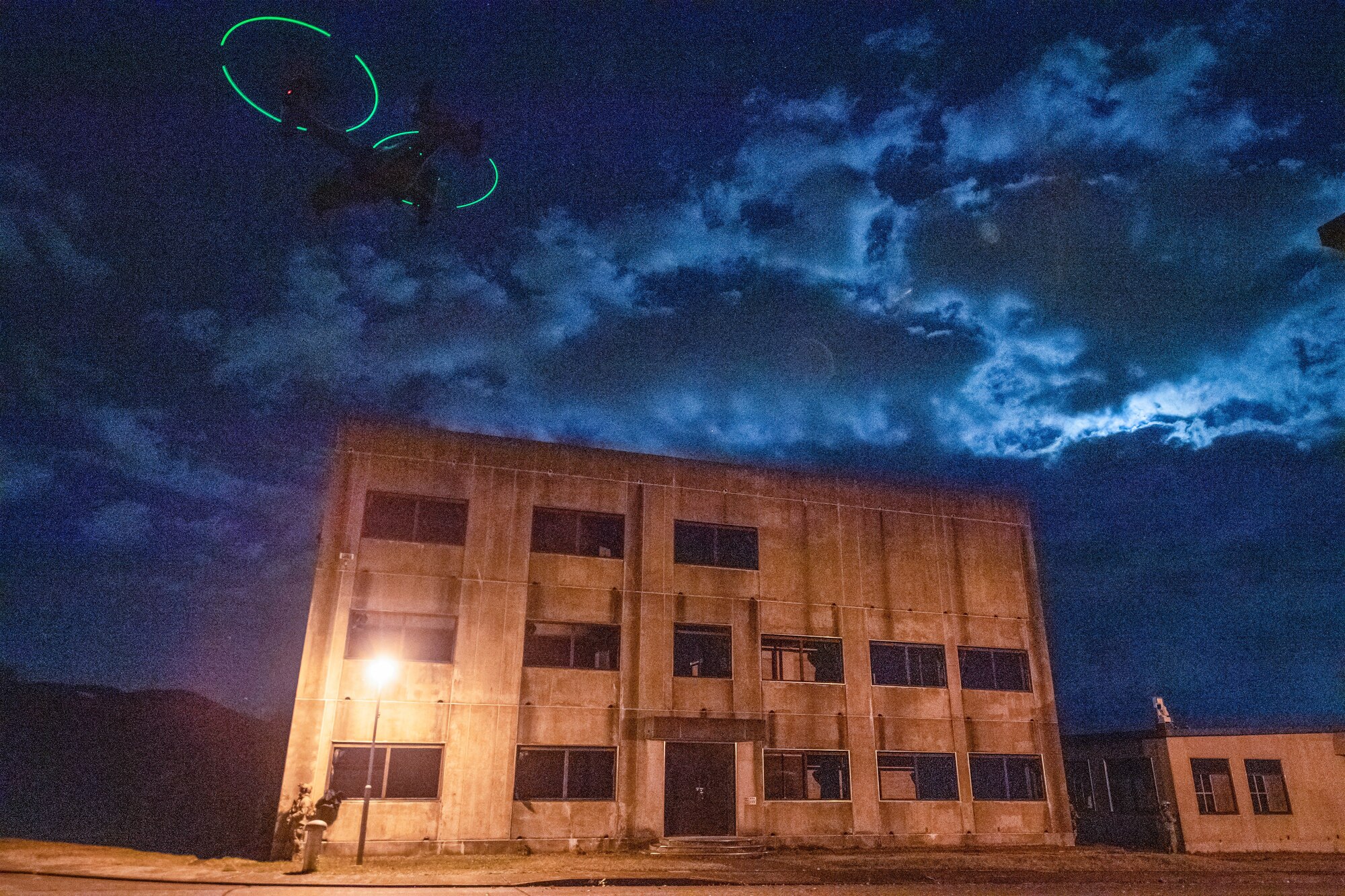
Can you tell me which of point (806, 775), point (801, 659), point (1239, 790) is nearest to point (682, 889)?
point (806, 775)

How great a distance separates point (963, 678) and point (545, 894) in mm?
16823

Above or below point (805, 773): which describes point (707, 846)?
below

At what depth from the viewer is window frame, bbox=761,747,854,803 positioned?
2417cm

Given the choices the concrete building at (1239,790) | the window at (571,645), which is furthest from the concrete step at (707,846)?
the concrete building at (1239,790)

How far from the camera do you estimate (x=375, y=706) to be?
70.7ft

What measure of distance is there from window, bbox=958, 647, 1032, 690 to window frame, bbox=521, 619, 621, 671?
1181 cm

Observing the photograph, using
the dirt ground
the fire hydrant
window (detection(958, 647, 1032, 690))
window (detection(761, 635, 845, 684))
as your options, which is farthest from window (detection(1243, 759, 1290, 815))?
the fire hydrant

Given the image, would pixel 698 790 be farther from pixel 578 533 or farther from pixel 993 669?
pixel 993 669

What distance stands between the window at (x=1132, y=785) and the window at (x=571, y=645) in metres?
18.9

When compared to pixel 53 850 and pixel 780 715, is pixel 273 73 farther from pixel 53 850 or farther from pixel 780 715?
pixel 780 715

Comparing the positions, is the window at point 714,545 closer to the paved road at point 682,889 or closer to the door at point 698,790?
the door at point 698,790

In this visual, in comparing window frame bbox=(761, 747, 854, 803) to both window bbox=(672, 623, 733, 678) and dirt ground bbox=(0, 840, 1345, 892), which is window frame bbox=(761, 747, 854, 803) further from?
window bbox=(672, 623, 733, 678)

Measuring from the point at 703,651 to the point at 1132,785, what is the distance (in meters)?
16.6

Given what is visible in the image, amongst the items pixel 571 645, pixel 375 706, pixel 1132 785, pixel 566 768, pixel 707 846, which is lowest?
pixel 707 846
